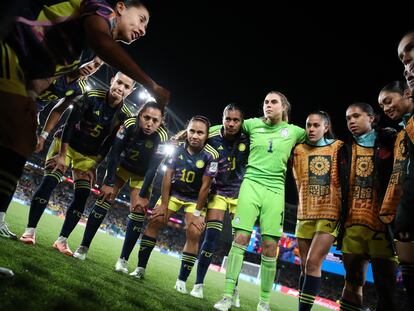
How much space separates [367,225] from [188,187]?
2713 millimetres

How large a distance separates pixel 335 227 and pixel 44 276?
3118 millimetres

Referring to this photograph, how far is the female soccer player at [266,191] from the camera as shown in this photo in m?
3.92

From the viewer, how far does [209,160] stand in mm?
5004

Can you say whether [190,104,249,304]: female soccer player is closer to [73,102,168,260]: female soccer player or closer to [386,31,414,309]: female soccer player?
[73,102,168,260]: female soccer player

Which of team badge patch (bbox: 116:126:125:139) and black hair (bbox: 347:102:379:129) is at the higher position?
black hair (bbox: 347:102:379:129)

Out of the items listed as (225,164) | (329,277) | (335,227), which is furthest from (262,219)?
(329,277)

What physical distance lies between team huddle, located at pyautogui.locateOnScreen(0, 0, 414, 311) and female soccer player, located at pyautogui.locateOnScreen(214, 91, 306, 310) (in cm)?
2

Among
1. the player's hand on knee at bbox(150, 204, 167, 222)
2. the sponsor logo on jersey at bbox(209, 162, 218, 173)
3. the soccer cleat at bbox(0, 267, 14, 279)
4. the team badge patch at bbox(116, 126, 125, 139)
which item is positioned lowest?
the soccer cleat at bbox(0, 267, 14, 279)

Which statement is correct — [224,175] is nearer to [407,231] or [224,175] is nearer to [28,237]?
[28,237]

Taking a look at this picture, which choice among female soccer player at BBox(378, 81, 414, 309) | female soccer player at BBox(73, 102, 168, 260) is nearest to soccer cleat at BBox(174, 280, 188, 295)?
female soccer player at BBox(73, 102, 168, 260)

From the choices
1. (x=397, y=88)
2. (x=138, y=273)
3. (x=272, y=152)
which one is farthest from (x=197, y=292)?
(x=397, y=88)

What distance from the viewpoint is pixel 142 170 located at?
5508mm

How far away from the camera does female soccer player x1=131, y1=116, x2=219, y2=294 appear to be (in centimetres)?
477

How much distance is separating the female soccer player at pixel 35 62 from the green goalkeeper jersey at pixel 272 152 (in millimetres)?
2520
